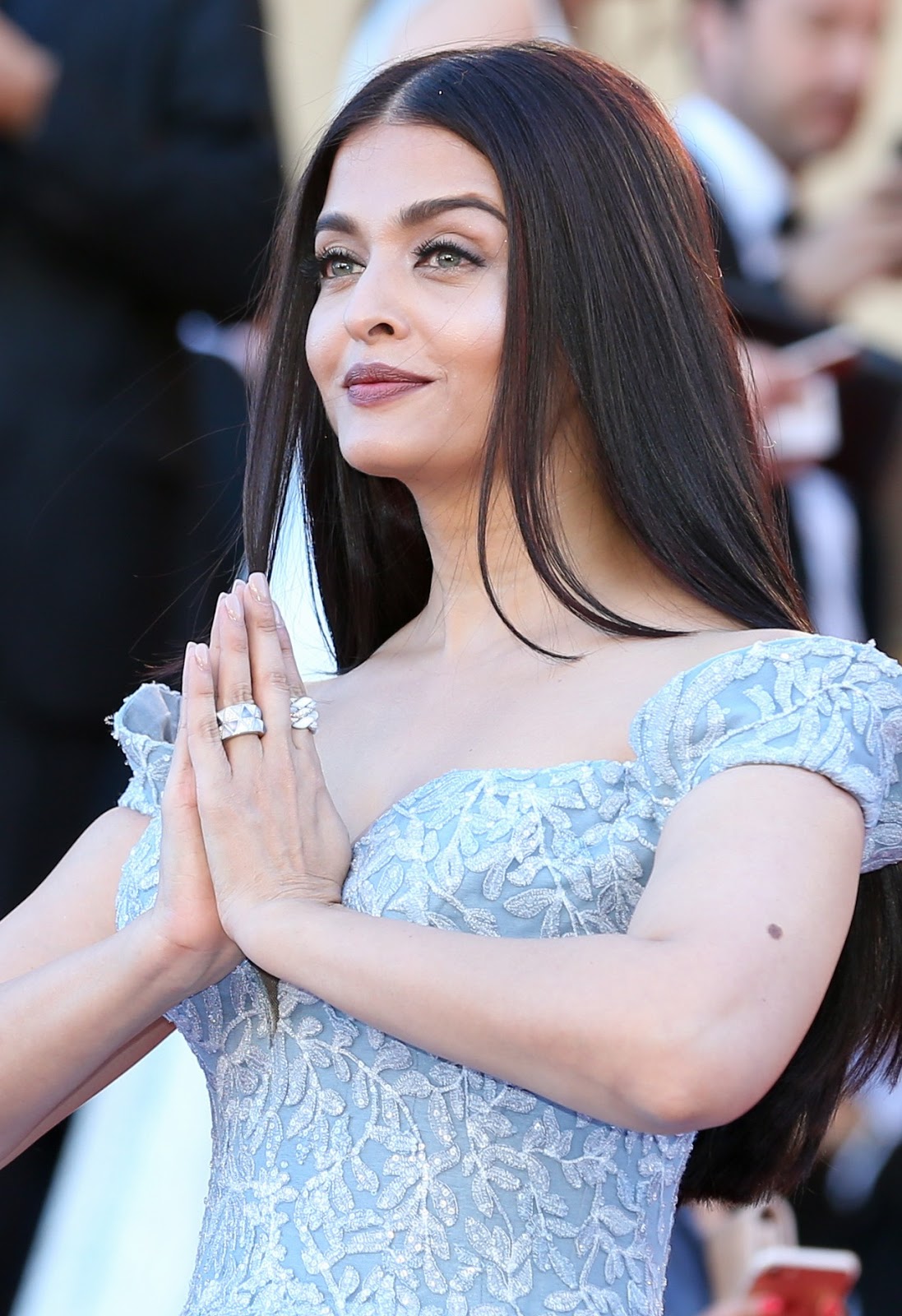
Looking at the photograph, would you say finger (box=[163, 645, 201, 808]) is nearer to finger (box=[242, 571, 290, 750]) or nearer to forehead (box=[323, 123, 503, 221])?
finger (box=[242, 571, 290, 750])

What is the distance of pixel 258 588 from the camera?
200cm

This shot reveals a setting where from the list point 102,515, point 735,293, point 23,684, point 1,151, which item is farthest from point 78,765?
point 735,293

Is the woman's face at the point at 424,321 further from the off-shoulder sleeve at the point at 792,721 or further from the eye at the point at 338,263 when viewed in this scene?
the off-shoulder sleeve at the point at 792,721

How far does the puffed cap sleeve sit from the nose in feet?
1.63

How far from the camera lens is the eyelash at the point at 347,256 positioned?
216cm

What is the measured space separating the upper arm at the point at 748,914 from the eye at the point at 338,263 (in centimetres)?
86

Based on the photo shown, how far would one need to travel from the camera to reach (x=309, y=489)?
8.43 feet

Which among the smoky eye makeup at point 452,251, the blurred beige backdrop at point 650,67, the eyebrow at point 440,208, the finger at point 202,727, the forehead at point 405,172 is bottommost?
the finger at point 202,727

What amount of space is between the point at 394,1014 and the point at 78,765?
180 cm

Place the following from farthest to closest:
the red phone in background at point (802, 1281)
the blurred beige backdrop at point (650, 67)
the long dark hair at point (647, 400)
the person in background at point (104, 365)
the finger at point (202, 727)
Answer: the blurred beige backdrop at point (650, 67) < the person in background at point (104, 365) < the red phone in background at point (802, 1281) < the long dark hair at point (647, 400) < the finger at point (202, 727)

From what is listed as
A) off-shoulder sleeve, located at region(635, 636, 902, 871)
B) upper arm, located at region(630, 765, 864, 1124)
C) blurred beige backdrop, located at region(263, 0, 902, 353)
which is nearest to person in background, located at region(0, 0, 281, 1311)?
blurred beige backdrop, located at region(263, 0, 902, 353)

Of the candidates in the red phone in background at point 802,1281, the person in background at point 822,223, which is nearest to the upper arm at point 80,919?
the red phone in background at point 802,1281

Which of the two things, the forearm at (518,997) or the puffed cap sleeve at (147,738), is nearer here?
the forearm at (518,997)

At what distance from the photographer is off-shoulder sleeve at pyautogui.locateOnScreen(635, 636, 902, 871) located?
70.7 inches
